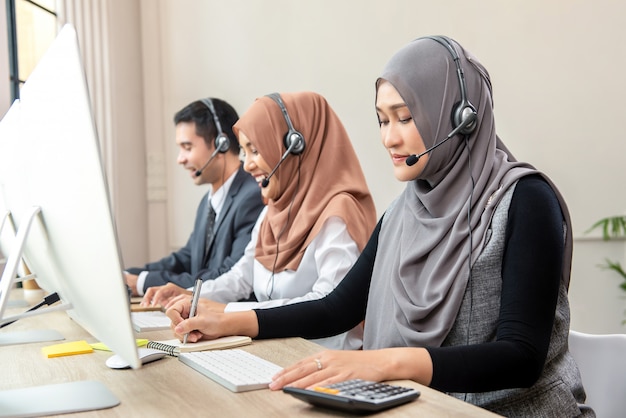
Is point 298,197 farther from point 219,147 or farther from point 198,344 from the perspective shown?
point 198,344

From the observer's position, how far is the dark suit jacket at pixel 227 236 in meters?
2.54

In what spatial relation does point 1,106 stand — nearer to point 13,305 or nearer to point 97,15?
point 97,15

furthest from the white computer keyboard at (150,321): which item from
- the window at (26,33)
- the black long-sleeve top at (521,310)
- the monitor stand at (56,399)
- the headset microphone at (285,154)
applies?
the window at (26,33)

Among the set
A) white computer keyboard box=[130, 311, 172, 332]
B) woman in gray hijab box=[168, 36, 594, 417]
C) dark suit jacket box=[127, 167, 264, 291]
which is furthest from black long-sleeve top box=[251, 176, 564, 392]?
dark suit jacket box=[127, 167, 264, 291]

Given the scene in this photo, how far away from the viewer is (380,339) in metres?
1.40

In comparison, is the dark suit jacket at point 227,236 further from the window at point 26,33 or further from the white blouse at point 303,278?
the window at point 26,33

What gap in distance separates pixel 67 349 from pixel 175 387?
1.27ft

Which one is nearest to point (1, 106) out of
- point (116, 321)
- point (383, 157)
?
point (383, 157)

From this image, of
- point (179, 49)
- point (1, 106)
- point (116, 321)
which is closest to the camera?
point (116, 321)

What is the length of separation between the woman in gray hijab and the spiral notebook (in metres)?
0.02

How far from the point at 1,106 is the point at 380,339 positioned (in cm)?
208

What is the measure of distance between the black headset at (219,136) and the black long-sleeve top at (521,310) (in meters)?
1.64

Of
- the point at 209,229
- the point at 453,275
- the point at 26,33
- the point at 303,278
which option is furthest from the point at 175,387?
the point at 26,33

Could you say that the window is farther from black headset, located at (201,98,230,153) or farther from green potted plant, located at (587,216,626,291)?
green potted plant, located at (587,216,626,291)
